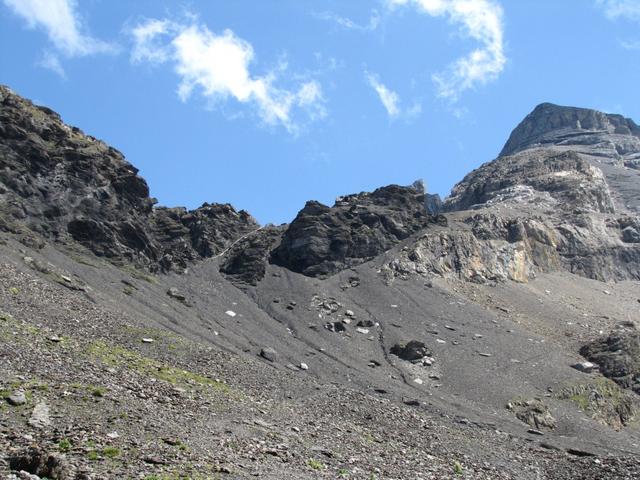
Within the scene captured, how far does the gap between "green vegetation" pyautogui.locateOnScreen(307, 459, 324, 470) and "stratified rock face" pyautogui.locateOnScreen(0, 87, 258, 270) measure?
80.4m

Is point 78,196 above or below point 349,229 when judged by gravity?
below

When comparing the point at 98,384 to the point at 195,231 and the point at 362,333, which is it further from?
the point at 195,231

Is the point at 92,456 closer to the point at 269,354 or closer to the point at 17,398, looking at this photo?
the point at 17,398

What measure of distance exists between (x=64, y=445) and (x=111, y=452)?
2.18m

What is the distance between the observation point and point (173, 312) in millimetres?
101500

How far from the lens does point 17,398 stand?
1468 inches

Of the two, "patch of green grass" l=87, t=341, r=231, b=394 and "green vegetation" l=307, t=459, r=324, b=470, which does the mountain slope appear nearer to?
"green vegetation" l=307, t=459, r=324, b=470

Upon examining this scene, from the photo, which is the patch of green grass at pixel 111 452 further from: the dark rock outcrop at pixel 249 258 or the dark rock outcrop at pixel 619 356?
the dark rock outcrop at pixel 249 258

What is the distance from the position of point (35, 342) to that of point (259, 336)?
2073 inches

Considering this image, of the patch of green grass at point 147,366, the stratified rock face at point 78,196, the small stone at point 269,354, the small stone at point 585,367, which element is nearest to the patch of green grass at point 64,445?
the patch of green grass at point 147,366

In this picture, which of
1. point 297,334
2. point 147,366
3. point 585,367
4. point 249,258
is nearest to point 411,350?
point 297,334

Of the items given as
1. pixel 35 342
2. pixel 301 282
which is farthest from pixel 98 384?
pixel 301 282

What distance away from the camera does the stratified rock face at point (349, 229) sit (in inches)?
5960

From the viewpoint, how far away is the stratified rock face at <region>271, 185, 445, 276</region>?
15138 centimetres
